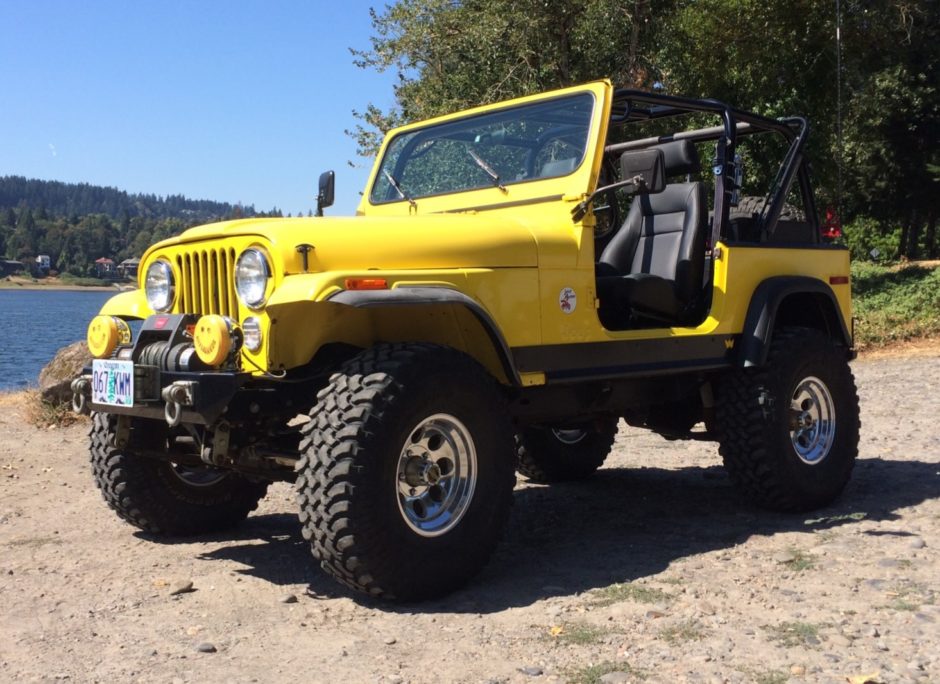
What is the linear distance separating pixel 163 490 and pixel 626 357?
2.47 meters

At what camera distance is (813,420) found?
5957 mm

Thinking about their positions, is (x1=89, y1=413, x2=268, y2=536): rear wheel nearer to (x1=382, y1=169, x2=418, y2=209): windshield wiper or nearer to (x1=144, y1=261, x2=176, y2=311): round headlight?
(x1=144, y1=261, x2=176, y2=311): round headlight

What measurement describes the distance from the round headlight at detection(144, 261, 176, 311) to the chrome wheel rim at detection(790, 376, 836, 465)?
11.4ft

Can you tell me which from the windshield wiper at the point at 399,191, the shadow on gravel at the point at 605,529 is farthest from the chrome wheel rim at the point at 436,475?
the windshield wiper at the point at 399,191

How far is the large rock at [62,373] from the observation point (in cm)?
1005

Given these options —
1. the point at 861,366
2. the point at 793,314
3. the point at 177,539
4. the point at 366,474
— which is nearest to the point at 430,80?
the point at 861,366

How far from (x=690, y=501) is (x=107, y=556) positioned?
3383 mm

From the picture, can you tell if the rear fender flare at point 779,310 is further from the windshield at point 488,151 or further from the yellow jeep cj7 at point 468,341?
the windshield at point 488,151

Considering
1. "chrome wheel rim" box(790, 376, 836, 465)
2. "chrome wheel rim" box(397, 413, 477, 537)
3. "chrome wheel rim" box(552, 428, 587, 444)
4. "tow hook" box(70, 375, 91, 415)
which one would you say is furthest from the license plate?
"chrome wheel rim" box(790, 376, 836, 465)

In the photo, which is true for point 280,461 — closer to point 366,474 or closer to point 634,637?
point 366,474

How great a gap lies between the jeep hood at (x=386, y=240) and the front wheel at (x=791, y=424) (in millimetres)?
1708

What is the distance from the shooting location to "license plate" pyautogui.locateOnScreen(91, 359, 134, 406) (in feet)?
13.6

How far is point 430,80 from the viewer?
18344mm

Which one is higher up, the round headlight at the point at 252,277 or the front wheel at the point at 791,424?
the round headlight at the point at 252,277
